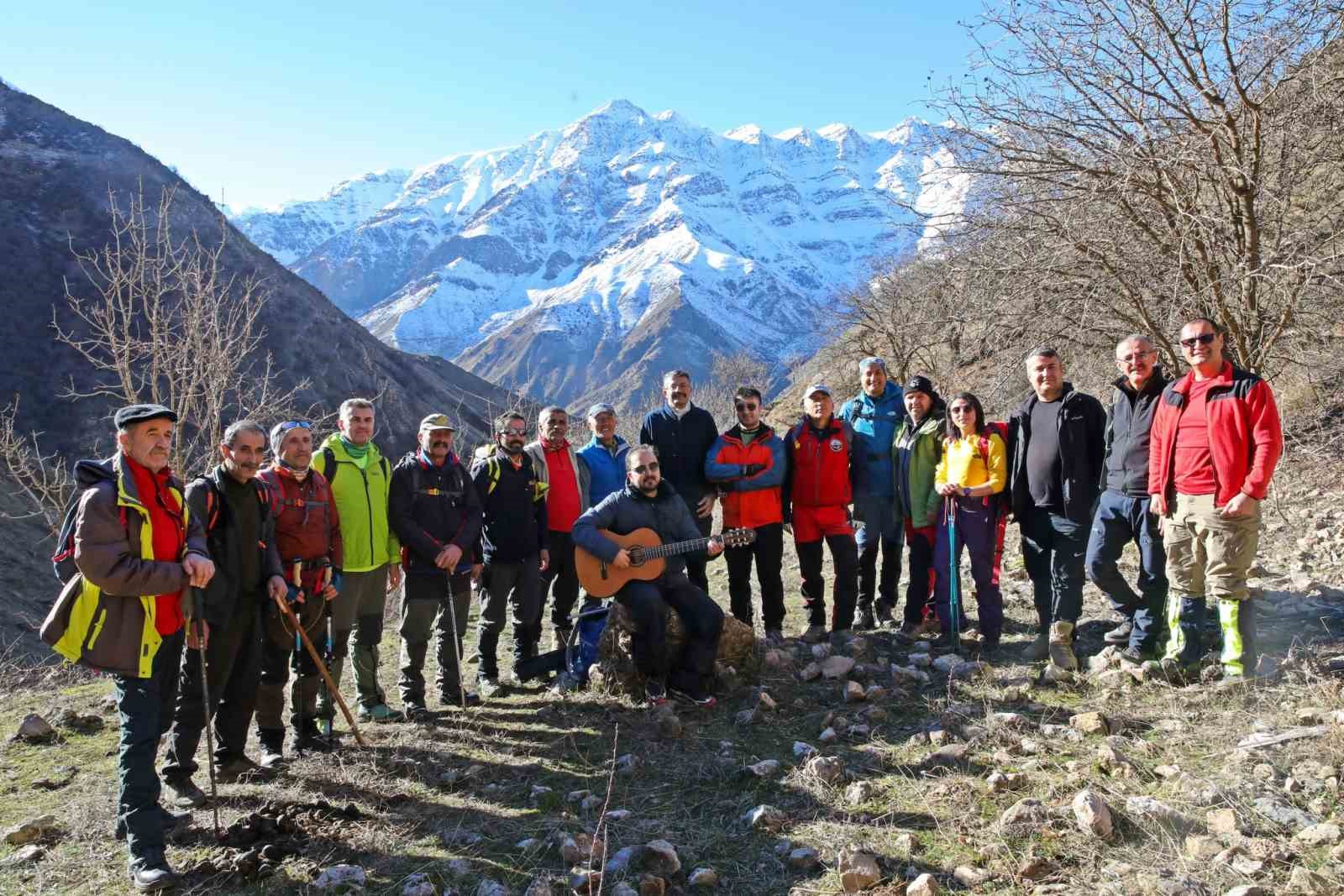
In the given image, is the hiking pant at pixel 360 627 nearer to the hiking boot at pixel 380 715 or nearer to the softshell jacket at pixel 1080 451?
the hiking boot at pixel 380 715

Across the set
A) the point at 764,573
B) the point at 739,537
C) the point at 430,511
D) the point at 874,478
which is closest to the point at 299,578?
the point at 430,511

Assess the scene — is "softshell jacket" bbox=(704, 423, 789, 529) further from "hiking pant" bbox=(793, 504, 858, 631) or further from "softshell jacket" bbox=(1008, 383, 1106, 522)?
"softshell jacket" bbox=(1008, 383, 1106, 522)

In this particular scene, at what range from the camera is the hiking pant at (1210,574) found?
5.12 metres

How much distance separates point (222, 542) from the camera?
203 inches

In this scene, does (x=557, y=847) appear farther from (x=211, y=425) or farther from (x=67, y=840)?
(x=211, y=425)

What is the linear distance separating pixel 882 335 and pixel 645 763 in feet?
95.2

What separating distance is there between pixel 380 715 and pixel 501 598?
4.36ft

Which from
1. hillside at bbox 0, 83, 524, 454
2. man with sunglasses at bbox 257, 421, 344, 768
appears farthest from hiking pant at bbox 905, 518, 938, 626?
hillside at bbox 0, 83, 524, 454

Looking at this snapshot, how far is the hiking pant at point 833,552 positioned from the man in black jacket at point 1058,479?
5.08 ft

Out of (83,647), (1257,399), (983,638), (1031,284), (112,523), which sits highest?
(1031,284)

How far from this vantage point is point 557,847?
4203 mm

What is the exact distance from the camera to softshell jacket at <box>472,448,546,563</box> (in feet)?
23.1

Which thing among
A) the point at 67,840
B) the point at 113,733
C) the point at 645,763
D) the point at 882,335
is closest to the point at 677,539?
the point at 645,763

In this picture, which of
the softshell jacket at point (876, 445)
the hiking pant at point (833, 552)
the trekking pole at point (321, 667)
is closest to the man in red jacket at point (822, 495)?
the hiking pant at point (833, 552)
